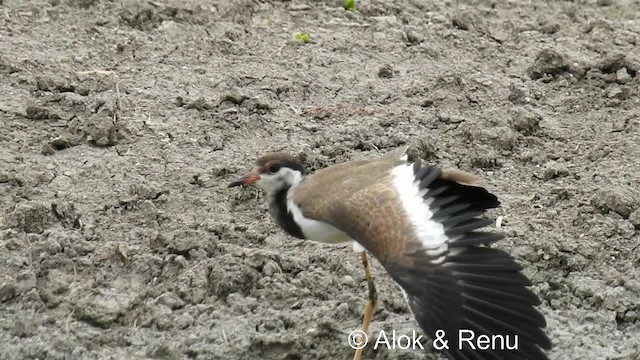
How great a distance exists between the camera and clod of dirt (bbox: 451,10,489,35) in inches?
359

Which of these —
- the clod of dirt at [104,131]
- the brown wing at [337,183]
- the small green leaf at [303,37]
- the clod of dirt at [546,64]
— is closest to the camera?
the brown wing at [337,183]

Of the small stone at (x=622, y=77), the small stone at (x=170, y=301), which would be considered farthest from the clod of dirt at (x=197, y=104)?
the small stone at (x=622, y=77)

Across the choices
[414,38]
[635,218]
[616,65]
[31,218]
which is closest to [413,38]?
[414,38]

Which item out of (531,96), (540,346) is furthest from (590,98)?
(540,346)

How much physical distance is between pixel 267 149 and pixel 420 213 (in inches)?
83.5

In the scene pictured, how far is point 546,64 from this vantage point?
28.2 feet

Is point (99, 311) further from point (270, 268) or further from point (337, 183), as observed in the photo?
point (337, 183)

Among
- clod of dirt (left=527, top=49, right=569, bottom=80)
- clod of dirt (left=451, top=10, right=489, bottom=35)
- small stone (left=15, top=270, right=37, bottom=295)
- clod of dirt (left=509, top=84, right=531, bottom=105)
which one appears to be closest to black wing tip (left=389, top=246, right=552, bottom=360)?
small stone (left=15, top=270, right=37, bottom=295)

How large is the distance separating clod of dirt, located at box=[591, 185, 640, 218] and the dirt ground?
0.04 ft

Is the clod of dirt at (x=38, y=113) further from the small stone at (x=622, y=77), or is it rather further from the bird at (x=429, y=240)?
the small stone at (x=622, y=77)

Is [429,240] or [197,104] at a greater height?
[429,240]

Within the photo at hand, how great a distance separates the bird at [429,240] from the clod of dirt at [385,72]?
2186 millimetres

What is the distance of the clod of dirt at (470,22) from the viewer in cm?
912

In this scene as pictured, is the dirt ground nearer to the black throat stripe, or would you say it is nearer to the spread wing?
the black throat stripe
